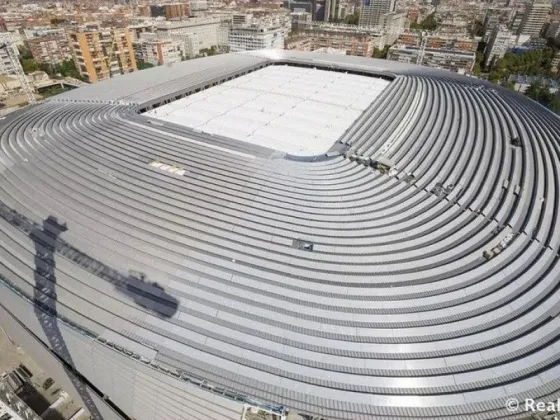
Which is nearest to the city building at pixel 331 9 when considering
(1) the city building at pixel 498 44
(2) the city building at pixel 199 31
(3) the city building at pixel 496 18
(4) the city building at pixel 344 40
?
(4) the city building at pixel 344 40

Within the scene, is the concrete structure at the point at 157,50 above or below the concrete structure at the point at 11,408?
below

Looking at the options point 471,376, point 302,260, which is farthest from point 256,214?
point 471,376

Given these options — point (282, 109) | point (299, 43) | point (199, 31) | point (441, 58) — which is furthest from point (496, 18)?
point (282, 109)

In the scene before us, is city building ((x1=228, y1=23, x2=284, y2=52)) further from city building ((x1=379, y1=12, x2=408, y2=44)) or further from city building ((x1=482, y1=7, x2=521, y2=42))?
city building ((x1=482, y1=7, x2=521, y2=42))

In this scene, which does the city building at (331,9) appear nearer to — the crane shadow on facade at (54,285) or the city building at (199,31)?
the city building at (199,31)

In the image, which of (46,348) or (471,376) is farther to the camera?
(46,348)

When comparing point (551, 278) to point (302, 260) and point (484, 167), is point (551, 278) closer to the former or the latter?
point (484, 167)

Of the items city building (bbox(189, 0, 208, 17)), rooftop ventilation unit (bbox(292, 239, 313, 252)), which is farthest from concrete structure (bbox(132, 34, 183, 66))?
rooftop ventilation unit (bbox(292, 239, 313, 252))
